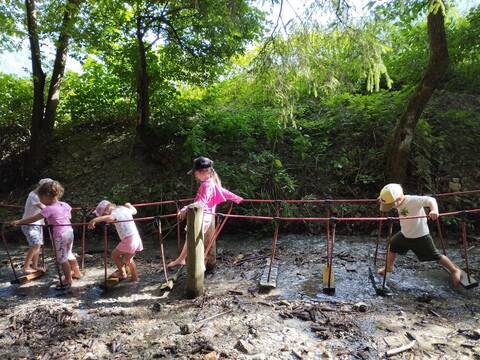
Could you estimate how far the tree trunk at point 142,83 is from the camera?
8648mm

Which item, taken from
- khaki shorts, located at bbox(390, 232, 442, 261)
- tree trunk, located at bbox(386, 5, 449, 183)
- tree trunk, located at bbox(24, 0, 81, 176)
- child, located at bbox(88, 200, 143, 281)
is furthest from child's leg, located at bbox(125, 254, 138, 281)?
tree trunk, located at bbox(386, 5, 449, 183)

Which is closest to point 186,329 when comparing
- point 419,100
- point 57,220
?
point 57,220

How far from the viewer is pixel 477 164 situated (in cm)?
833

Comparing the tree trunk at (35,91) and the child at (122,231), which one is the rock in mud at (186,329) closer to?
the child at (122,231)

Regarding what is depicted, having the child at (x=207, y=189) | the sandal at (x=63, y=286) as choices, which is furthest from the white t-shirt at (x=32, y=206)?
the child at (x=207, y=189)

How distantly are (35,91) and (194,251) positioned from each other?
6.92m

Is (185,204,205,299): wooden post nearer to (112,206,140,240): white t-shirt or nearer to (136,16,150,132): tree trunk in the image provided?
(112,206,140,240): white t-shirt

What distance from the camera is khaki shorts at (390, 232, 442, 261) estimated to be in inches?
188

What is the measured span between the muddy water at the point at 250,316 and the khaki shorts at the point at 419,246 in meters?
0.47

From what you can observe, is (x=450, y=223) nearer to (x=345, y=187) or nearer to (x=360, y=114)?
(x=345, y=187)

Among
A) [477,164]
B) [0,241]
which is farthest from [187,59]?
[477,164]

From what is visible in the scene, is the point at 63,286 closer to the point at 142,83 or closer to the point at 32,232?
the point at 32,232

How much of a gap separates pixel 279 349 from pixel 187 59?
738 centimetres

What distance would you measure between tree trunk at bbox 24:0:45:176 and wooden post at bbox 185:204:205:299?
6.48 m
